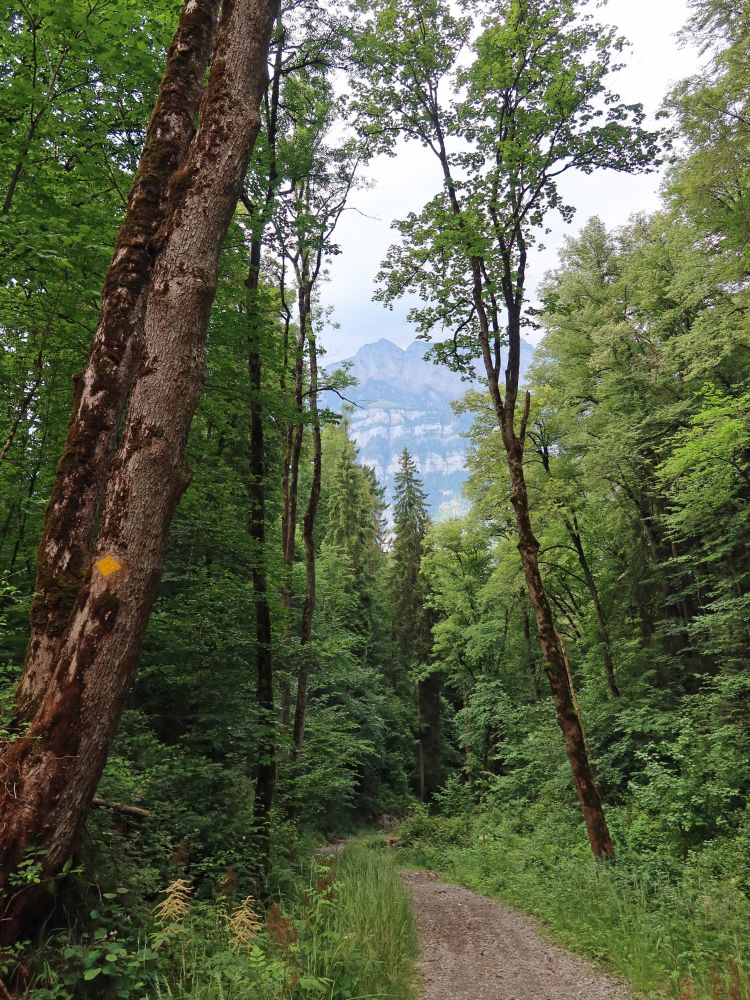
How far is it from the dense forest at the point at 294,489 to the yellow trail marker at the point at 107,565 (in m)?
0.02

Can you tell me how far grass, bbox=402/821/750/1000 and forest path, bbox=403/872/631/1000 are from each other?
0.91 ft

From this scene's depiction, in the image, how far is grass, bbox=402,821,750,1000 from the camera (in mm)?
4660

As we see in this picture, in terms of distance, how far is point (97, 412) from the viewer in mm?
3951

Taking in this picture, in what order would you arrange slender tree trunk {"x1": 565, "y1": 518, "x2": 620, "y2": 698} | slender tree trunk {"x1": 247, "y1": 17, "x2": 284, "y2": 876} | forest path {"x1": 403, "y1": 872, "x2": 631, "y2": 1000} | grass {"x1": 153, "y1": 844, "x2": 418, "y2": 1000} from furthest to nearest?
1. slender tree trunk {"x1": 565, "y1": 518, "x2": 620, "y2": 698}
2. slender tree trunk {"x1": 247, "y1": 17, "x2": 284, "y2": 876}
3. forest path {"x1": 403, "y1": 872, "x2": 631, "y2": 1000}
4. grass {"x1": 153, "y1": 844, "x2": 418, "y2": 1000}

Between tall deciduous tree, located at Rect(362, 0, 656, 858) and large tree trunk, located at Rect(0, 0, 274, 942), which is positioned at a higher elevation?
tall deciduous tree, located at Rect(362, 0, 656, 858)

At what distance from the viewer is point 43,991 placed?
8.54 ft

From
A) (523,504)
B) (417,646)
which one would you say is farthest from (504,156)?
(417,646)

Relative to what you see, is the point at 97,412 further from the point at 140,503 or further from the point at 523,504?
the point at 523,504

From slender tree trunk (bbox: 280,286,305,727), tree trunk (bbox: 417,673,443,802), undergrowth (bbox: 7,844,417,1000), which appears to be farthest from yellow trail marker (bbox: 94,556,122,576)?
tree trunk (bbox: 417,673,443,802)

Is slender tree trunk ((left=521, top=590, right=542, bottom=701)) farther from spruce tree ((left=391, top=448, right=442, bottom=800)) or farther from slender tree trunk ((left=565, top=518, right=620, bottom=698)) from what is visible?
spruce tree ((left=391, top=448, right=442, bottom=800))

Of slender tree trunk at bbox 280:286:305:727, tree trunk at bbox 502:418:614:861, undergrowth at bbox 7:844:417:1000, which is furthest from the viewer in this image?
slender tree trunk at bbox 280:286:305:727

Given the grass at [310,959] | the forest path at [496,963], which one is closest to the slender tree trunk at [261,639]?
the grass at [310,959]

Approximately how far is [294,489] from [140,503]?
35.3 feet

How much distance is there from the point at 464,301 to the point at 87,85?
7280mm
